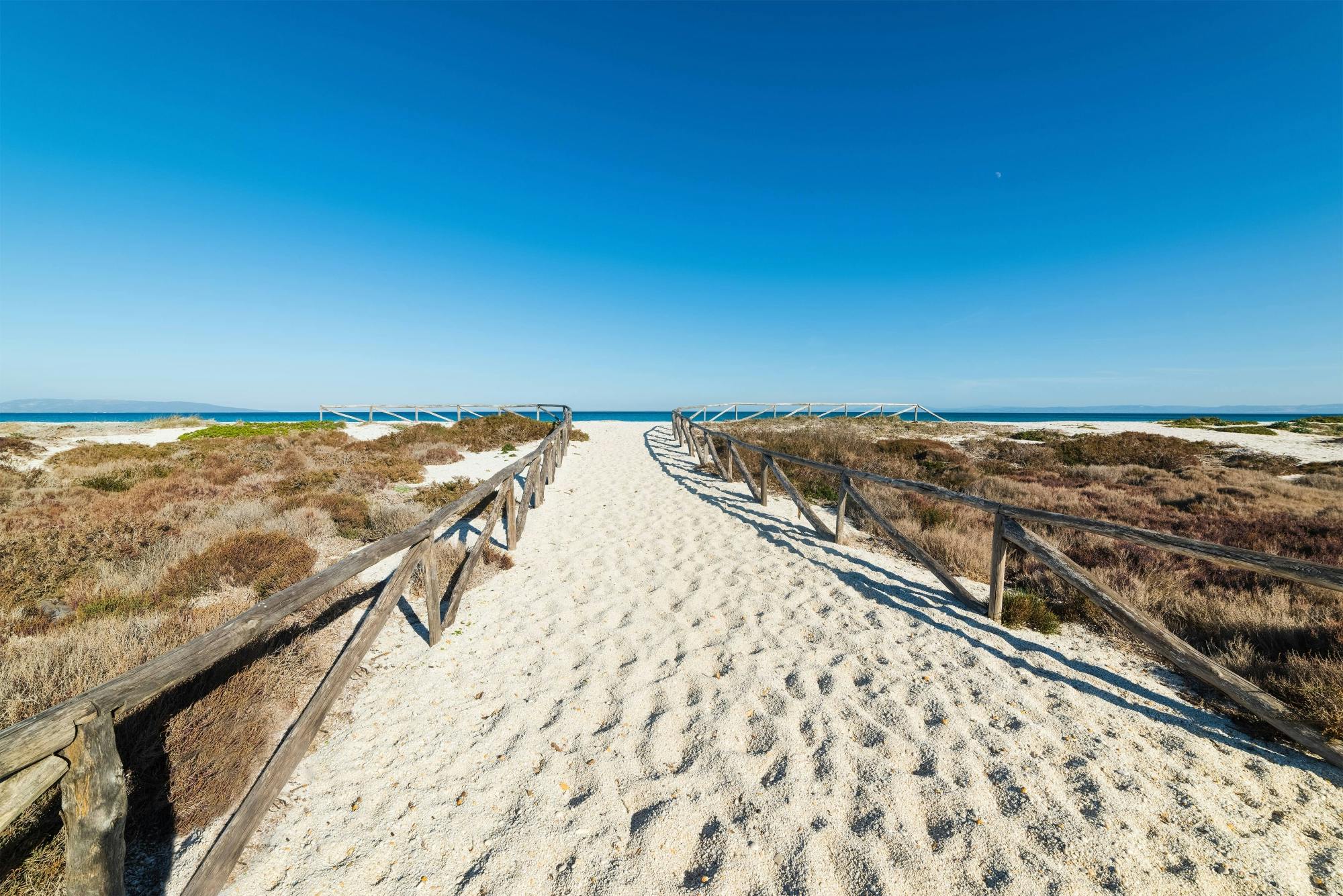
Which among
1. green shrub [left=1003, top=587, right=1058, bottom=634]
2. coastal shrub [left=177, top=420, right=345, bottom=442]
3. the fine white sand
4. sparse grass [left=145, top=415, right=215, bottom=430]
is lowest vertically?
the fine white sand

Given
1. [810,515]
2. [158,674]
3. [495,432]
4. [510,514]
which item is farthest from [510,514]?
[495,432]

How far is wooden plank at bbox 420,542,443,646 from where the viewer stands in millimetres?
4242

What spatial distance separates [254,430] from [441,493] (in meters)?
17.1

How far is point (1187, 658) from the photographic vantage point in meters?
3.40

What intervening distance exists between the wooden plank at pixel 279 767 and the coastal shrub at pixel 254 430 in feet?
62.4

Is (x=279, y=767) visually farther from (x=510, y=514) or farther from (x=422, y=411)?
(x=422, y=411)

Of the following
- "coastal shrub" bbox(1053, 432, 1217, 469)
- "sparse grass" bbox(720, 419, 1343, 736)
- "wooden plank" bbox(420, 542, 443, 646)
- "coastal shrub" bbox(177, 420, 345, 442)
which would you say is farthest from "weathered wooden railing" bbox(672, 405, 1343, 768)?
"coastal shrub" bbox(177, 420, 345, 442)

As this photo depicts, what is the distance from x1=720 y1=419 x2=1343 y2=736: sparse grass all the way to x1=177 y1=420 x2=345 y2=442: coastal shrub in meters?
18.4

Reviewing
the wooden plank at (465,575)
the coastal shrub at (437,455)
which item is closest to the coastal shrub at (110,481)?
the coastal shrub at (437,455)

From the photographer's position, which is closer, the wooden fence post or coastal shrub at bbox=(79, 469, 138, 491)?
the wooden fence post

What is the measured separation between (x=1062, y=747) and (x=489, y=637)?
4.51m

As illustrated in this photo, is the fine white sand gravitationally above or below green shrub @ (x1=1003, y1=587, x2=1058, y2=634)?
below

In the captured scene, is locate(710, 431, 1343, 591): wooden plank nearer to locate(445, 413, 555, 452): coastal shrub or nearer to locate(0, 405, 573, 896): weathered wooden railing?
locate(0, 405, 573, 896): weathered wooden railing

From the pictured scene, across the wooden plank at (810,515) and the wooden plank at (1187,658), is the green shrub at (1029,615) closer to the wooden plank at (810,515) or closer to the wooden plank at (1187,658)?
the wooden plank at (1187,658)
